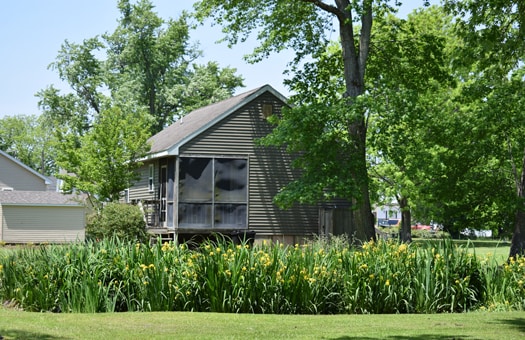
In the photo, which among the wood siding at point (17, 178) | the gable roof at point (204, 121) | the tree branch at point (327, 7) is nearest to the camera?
the tree branch at point (327, 7)

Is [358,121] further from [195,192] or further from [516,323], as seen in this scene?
[516,323]

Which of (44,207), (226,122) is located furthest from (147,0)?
(226,122)

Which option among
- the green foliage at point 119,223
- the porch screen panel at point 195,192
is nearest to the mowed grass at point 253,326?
the green foliage at point 119,223

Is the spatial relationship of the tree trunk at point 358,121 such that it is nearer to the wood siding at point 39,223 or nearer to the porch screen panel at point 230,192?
the porch screen panel at point 230,192

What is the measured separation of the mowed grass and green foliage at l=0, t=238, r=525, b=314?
843 millimetres

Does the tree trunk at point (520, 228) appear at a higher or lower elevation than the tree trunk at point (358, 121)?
lower

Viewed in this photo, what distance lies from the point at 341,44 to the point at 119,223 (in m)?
10.8

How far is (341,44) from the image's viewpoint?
88.8ft

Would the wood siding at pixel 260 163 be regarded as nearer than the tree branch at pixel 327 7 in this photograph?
No

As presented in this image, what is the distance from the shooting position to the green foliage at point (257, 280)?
43.8 ft

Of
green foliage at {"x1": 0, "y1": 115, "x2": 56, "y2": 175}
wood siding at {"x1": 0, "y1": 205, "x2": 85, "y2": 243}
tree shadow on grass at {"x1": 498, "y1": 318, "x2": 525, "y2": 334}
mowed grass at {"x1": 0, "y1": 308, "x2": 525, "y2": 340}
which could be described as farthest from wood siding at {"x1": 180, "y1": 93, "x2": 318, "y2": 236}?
green foliage at {"x1": 0, "y1": 115, "x2": 56, "y2": 175}

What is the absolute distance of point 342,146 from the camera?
26625 mm

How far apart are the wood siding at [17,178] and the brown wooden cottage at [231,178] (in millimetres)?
25898

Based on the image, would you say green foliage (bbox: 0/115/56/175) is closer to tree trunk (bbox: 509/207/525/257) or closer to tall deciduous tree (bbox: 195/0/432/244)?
tall deciduous tree (bbox: 195/0/432/244)
